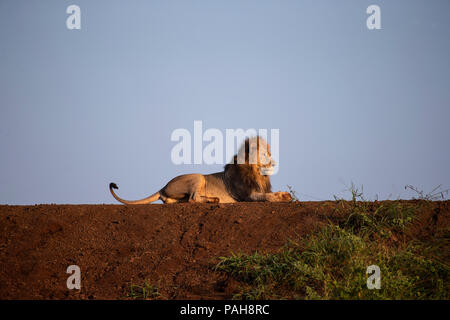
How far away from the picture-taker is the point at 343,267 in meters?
5.12

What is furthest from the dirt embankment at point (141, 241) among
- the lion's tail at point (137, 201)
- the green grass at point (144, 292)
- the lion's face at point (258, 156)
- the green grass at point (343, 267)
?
the lion's face at point (258, 156)

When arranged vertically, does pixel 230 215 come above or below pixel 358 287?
above

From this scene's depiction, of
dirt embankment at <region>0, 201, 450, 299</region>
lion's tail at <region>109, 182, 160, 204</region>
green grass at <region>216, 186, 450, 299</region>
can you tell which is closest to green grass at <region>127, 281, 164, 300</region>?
dirt embankment at <region>0, 201, 450, 299</region>

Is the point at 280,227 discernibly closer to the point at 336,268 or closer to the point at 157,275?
the point at 336,268

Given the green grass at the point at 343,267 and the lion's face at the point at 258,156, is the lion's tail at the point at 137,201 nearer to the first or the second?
the lion's face at the point at 258,156

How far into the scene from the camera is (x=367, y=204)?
22.2 feet

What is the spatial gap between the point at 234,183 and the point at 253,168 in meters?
0.62

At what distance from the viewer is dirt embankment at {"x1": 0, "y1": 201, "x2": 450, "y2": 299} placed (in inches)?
218

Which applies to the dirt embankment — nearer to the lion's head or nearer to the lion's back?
the lion's head

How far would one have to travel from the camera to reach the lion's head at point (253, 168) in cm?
1007

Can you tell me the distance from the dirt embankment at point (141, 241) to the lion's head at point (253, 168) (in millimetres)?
2365
